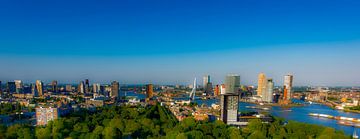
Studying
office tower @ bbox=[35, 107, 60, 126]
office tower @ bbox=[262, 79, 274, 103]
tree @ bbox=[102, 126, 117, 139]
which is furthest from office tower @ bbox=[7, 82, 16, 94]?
office tower @ bbox=[262, 79, 274, 103]

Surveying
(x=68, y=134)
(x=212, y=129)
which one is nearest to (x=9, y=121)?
(x=68, y=134)

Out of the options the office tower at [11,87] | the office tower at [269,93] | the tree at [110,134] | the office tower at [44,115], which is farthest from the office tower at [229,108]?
the office tower at [11,87]

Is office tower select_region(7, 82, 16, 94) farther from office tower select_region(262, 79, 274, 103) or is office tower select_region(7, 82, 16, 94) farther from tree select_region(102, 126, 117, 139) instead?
office tower select_region(262, 79, 274, 103)

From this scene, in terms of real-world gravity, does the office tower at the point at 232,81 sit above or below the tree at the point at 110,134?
above

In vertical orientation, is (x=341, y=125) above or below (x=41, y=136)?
below

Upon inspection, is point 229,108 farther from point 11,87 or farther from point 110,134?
point 11,87

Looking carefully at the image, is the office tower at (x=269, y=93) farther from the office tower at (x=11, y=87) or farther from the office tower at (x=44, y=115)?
the office tower at (x=11, y=87)

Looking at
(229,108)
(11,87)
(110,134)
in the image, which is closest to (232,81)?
(229,108)

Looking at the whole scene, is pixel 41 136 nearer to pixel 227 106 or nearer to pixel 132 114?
pixel 132 114
